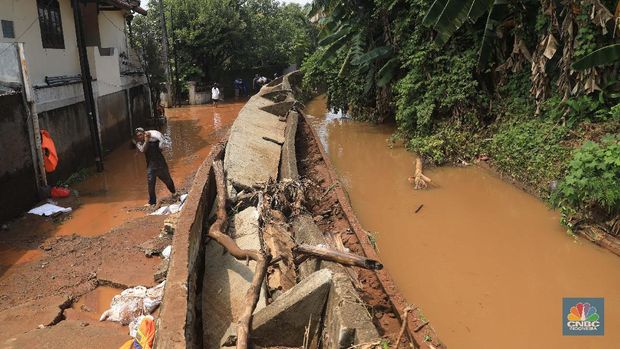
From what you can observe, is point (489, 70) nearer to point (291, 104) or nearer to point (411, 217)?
point (411, 217)

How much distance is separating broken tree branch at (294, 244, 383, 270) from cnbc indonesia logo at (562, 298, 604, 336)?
243 centimetres

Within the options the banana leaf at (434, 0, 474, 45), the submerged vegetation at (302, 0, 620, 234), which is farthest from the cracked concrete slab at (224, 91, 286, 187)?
the banana leaf at (434, 0, 474, 45)

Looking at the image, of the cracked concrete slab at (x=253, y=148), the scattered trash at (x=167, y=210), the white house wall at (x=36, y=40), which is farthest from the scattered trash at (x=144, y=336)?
the white house wall at (x=36, y=40)

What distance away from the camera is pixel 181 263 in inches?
157

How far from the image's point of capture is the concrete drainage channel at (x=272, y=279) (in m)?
3.65

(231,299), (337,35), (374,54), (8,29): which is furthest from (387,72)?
(231,299)

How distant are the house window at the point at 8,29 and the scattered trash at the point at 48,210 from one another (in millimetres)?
3599

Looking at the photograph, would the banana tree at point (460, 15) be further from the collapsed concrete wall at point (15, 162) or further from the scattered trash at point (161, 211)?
the collapsed concrete wall at point (15, 162)

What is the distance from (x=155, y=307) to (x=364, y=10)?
39.2 feet

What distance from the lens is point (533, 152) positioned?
28.9 ft

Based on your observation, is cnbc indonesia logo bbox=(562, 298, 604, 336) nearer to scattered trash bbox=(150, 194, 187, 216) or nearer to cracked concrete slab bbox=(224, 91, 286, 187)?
cracked concrete slab bbox=(224, 91, 286, 187)

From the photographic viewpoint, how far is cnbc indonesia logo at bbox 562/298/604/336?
501 cm

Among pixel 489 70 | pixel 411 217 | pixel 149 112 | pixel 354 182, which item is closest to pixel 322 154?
pixel 354 182

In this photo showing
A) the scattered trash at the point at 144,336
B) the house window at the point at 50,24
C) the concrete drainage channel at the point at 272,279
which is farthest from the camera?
the house window at the point at 50,24
